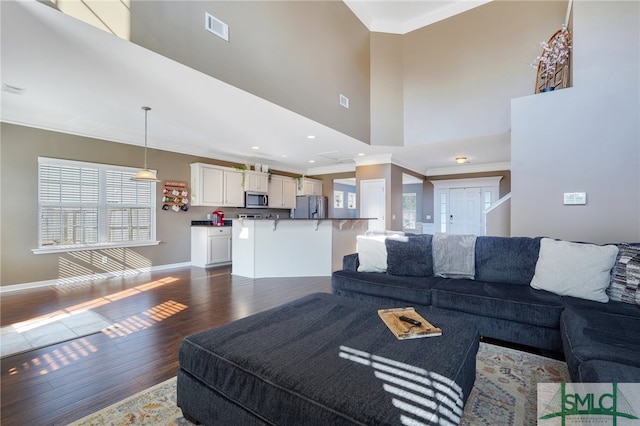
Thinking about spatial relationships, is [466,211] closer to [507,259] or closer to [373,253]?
[507,259]

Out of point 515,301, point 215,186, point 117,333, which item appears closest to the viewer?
point 515,301

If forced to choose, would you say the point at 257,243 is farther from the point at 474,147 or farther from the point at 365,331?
the point at 474,147

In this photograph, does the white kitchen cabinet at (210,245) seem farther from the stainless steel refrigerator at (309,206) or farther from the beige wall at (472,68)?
the beige wall at (472,68)

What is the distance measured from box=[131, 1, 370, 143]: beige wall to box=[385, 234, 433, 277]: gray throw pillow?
242cm

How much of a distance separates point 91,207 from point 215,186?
2.34 meters

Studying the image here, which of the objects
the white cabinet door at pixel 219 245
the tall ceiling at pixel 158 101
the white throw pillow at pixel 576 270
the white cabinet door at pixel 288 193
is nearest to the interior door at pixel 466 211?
the tall ceiling at pixel 158 101

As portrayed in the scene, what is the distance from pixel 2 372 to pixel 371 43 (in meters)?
6.93

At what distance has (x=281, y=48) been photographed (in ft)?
13.1

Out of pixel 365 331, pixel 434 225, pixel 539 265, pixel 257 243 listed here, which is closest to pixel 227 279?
pixel 257 243

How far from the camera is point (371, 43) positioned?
19.5 feet

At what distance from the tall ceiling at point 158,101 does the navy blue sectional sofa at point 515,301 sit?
2.63m

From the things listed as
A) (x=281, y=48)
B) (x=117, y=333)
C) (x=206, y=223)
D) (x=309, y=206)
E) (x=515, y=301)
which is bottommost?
(x=117, y=333)

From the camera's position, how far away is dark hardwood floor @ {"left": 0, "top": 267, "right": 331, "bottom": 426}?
178 cm

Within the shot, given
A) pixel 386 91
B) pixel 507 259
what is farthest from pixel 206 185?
pixel 507 259
